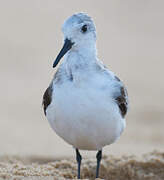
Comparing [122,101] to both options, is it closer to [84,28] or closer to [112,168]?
[84,28]

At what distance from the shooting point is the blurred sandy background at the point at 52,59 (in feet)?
29.1

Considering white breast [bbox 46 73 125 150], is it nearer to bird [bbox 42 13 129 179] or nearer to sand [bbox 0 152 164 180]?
bird [bbox 42 13 129 179]

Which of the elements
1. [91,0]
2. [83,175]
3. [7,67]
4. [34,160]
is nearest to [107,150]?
[34,160]

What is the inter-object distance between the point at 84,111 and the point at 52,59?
8.70 metres

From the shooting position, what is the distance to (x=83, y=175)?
5.98 m

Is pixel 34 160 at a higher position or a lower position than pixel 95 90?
lower

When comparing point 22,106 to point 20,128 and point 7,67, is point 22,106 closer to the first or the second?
point 20,128

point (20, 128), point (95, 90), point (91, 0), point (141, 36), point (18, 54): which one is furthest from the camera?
point (91, 0)

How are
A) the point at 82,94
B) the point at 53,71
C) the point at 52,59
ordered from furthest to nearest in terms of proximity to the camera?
the point at 52,59, the point at 53,71, the point at 82,94

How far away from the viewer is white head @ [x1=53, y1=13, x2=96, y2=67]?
4828 millimetres

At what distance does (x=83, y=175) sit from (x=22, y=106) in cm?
452

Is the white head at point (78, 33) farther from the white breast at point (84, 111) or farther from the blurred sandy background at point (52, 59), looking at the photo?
the blurred sandy background at point (52, 59)

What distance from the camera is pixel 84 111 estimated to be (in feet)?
15.7

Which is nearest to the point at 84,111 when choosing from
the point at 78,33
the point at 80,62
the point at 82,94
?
the point at 82,94
